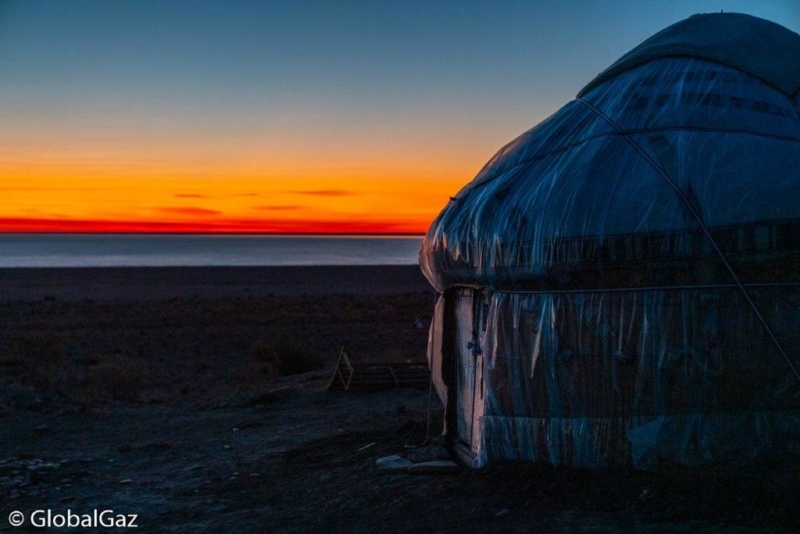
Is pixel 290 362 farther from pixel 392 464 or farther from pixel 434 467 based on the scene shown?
pixel 434 467

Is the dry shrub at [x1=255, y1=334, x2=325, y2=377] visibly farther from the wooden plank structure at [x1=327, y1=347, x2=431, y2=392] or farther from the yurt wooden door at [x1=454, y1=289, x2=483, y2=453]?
the yurt wooden door at [x1=454, y1=289, x2=483, y2=453]

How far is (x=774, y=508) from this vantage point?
5.63 meters

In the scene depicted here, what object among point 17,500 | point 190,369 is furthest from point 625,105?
point 190,369

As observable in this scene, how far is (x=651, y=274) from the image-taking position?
6316 mm

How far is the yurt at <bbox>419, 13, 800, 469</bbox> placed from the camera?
6145 mm

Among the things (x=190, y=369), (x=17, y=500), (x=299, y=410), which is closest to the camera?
(x=17, y=500)

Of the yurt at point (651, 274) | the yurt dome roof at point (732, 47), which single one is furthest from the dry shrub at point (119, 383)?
the yurt dome roof at point (732, 47)

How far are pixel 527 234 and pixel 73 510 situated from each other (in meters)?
4.69

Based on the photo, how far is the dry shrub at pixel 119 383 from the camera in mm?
14529

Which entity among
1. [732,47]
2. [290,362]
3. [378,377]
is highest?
[732,47]

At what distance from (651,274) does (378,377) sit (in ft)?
25.5

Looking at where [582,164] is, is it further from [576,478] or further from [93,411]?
[93,411]
